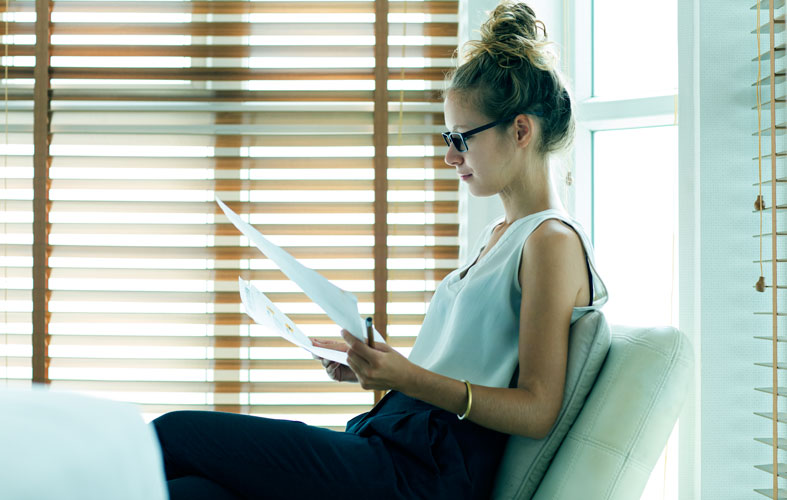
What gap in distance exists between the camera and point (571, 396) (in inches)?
46.8

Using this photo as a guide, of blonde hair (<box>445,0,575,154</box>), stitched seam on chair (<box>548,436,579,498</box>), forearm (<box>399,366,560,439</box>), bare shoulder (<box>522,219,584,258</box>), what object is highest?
blonde hair (<box>445,0,575,154</box>)

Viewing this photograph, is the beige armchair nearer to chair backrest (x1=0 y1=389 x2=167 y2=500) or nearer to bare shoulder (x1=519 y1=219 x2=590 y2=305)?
bare shoulder (x1=519 y1=219 x2=590 y2=305)

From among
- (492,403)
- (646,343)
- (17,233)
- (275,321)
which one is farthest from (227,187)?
(646,343)

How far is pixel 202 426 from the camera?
120cm

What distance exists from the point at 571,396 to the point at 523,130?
55 cm

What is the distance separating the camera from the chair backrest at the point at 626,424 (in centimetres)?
110

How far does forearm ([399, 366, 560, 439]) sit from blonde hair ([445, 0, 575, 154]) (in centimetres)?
55

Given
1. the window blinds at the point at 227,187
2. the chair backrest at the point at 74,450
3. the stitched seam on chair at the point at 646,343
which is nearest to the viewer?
the chair backrest at the point at 74,450

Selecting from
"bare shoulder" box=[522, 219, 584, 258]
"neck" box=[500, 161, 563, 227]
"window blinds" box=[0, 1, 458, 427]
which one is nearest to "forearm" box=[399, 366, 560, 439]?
"bare shoulder" box=[522, 219, 584, 258]

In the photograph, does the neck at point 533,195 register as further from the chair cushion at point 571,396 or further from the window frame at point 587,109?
the window frame at point 587,109

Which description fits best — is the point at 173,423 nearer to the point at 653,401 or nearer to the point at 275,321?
the point at 275,321

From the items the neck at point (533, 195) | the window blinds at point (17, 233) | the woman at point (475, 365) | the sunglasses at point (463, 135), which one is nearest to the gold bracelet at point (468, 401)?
the woman at point (475, 365)

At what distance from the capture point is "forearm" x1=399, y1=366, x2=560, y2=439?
1.13 metres

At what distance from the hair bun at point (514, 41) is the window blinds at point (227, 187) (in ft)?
2.82
